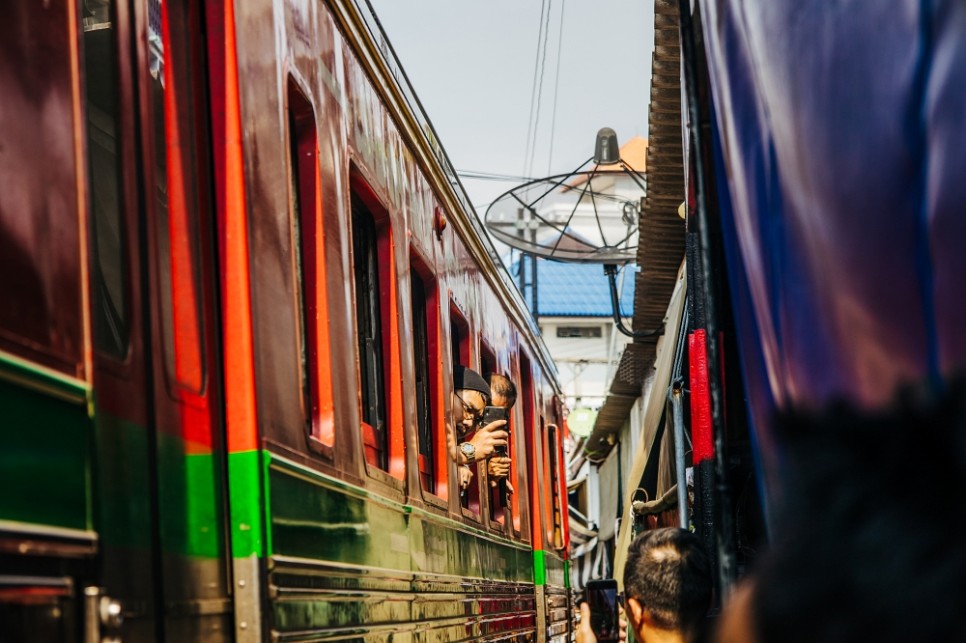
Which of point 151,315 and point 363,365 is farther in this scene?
point 363,365

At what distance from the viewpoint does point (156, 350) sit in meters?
2.41

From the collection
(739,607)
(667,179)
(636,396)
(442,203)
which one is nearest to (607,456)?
(636,396)

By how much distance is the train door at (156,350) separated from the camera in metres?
2.18

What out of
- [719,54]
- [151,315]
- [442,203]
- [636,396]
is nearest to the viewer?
[719,54]

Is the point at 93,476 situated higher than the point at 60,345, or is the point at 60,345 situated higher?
the point at 60,345

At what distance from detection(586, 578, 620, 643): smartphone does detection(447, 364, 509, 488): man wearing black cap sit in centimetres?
174

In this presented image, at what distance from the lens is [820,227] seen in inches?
60.7

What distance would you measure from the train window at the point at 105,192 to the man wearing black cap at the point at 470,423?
3.01 metres

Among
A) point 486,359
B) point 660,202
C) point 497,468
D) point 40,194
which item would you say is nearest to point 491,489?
point 497,468

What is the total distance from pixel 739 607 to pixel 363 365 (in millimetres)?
3574

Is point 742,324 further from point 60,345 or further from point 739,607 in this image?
point 739,607

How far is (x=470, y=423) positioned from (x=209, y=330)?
11.6ft

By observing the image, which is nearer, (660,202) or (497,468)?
(497,468)

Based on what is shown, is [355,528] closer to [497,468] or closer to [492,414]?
[492,414]
